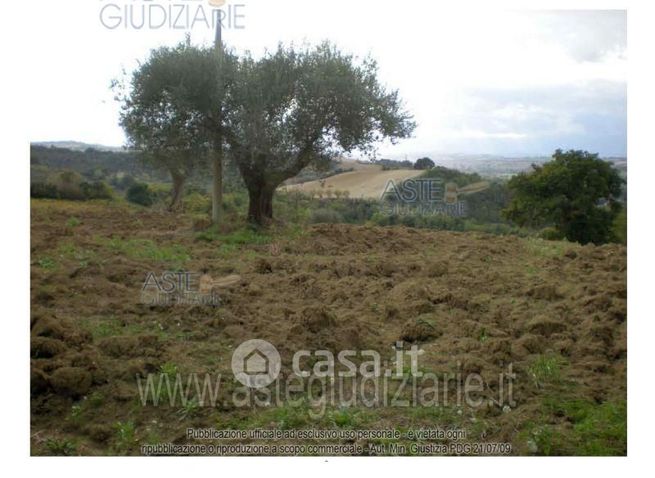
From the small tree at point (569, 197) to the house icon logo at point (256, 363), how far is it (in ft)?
23.0

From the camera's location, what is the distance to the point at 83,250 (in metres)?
10.2

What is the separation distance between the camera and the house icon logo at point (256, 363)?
5.64 metres

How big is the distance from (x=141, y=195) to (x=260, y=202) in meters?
4.98

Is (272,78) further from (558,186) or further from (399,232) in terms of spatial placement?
(558,186)

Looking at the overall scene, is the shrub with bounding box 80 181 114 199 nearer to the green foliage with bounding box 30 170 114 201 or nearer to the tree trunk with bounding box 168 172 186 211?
the green foliage with bounding box 30 170 114 201

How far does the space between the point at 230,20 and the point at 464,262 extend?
5490 millimetres

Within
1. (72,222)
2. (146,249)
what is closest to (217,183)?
(72,222)

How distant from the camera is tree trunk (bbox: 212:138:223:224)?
44.1ft

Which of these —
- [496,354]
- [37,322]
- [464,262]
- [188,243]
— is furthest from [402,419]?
[188,243]

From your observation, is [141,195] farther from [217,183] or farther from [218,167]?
Result: [218,167]

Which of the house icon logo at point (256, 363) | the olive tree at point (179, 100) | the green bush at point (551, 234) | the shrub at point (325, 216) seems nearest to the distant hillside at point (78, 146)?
the olive tree at point (179, 100)

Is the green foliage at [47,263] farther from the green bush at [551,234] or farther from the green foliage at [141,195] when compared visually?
the green bush at [551,234]

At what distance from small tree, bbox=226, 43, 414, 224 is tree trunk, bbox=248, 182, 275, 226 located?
0.83 m

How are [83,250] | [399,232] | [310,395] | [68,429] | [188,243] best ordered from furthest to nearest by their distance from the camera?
[399,232] < [188,243] < [83,250] < [310,395] < [68,429]
